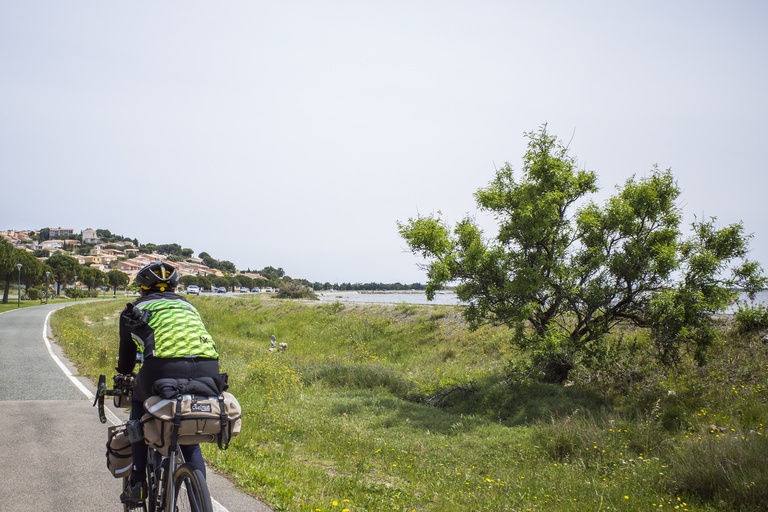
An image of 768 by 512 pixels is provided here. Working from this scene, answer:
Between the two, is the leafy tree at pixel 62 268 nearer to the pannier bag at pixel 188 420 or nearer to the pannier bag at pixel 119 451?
the pannier bag at pixel 119 451

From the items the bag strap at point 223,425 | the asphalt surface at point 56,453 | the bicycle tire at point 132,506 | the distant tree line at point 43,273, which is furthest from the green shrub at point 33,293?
the bag strap at point 223,425

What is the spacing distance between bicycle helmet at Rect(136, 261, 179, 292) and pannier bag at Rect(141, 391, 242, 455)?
979 millimetres

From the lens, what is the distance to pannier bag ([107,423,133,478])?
3.26 meters

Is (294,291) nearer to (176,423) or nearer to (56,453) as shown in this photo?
(56,453)

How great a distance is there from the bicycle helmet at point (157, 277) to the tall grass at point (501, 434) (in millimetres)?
2527

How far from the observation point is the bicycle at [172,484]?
2748 mm

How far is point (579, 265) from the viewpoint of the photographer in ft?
38.3

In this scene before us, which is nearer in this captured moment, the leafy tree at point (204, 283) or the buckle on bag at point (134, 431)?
the buckle on bag at point (134, 431)

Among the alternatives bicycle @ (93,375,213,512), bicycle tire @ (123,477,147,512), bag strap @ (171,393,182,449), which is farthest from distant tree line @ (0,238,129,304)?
bag strap @ (171,393,182,449)

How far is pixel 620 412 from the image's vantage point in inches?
381

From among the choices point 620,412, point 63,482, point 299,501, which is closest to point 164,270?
point 299,501

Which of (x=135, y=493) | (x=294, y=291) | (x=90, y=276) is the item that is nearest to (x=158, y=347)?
(x=135, y=493)

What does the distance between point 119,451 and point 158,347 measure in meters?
0.95

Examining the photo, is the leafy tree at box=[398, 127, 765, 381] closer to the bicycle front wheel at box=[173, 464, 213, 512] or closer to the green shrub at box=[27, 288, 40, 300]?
the bicycle front wheel at box=[173, 464, 213, 512]
